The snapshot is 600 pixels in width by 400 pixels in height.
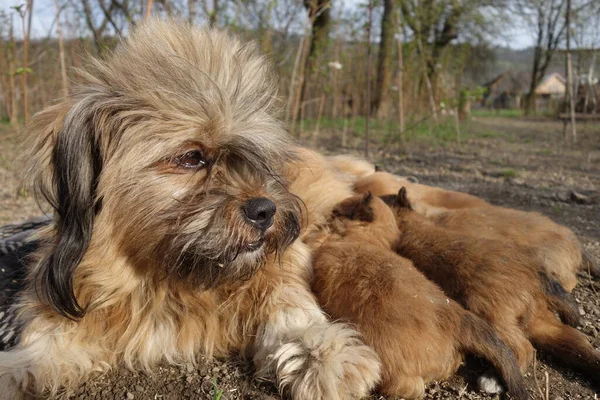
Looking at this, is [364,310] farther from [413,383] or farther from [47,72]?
[47,72]

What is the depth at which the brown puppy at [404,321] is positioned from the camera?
7.32 ft

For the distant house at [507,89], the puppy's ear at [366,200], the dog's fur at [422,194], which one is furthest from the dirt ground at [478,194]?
the distant house at [507,89]

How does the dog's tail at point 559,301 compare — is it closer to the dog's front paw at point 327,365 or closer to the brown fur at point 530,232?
the brown fur at point 530,232

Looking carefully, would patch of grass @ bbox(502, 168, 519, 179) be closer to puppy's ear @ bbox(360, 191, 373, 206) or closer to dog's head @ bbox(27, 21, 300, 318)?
puppy's ear @ bbox(360, 191, 373, 206)

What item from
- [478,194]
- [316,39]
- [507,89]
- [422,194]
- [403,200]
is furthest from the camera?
[507,89]

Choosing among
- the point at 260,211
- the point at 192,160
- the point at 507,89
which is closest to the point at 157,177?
the point at 192,160

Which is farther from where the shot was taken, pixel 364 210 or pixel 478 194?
pixel 478 194

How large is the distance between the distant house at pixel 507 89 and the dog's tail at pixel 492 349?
186 ft

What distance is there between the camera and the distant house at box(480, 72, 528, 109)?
56694 millimetres

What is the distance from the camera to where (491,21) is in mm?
23188

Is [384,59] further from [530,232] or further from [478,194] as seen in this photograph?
[530,232]

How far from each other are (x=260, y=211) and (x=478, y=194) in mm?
5044

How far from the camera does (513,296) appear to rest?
8.40 feet

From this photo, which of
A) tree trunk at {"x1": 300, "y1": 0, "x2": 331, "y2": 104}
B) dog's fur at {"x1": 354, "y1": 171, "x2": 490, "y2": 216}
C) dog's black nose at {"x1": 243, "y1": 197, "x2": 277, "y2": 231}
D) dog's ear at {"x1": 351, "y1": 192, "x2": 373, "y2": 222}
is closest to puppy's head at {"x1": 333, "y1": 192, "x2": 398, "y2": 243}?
dog's ear at {"x1": 351, "y1": 192, "x2": 373, "y2": 222}
